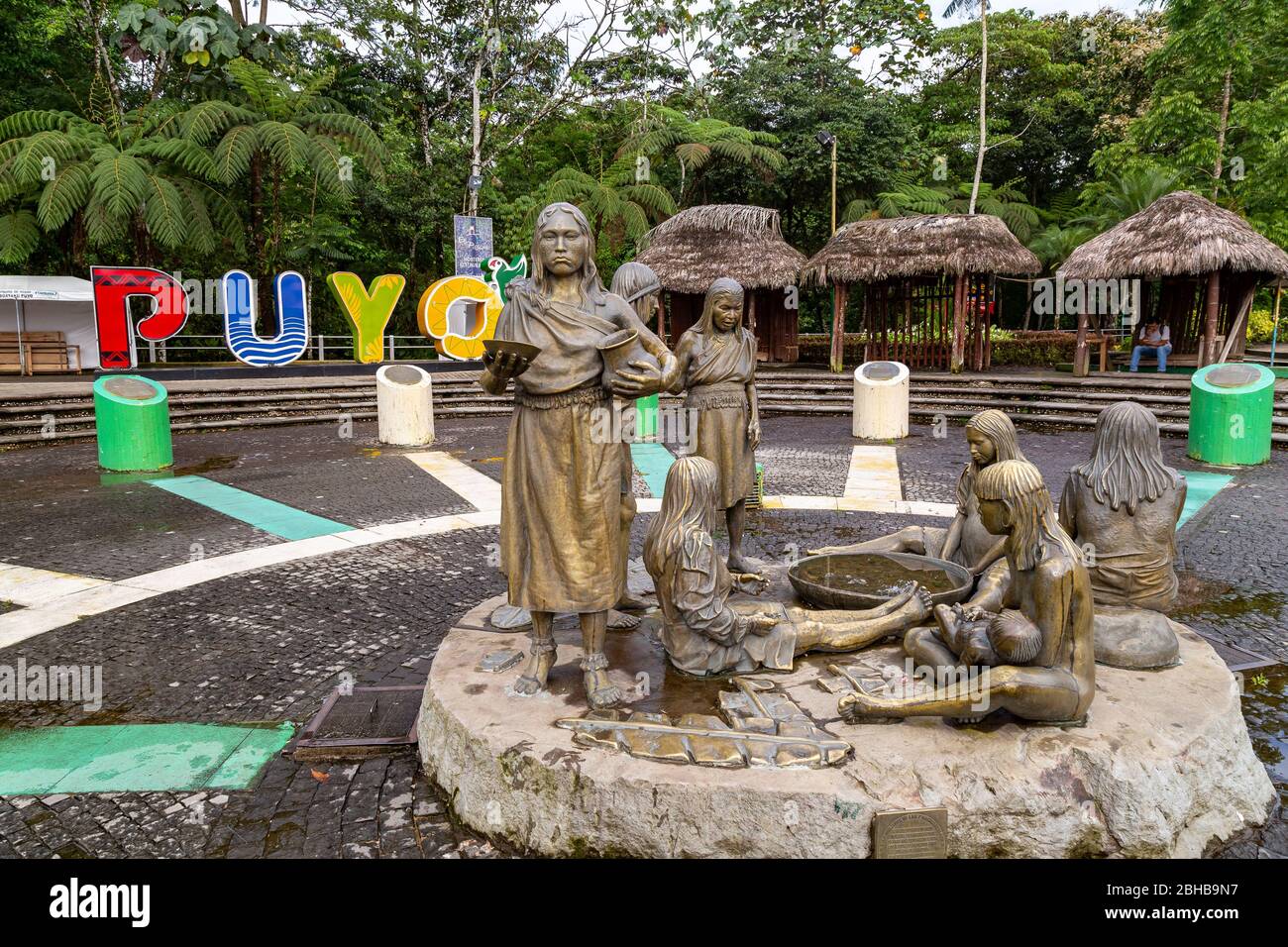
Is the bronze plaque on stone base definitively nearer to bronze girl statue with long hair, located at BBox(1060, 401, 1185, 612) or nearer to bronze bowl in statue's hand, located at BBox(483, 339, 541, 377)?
bronze girl statue with long hair, located at BBox(1060, 401, 1185, 612)

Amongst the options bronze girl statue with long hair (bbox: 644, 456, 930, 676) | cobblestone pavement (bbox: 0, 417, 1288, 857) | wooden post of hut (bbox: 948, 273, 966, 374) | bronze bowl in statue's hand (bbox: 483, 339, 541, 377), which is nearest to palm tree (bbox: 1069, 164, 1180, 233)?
wooden post of hut (bbox: 948, 273, 966, 374)

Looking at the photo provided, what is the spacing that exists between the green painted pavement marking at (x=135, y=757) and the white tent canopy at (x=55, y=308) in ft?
59.0

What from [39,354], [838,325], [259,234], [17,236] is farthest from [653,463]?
[17,236]

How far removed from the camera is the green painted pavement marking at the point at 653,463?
33.7 feet

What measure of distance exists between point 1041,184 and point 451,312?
2095cm

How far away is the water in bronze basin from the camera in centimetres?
436

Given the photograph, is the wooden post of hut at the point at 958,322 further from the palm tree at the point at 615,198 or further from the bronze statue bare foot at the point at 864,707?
the bronze statue bare foot at the point at 864,707

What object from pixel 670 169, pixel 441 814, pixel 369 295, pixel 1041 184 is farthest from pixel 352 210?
pixel 441 814

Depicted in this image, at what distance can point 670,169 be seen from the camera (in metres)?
25.8

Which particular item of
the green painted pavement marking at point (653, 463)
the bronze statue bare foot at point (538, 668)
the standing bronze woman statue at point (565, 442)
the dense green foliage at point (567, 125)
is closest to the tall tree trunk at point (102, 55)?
the dense green foliage at point (567, 125)

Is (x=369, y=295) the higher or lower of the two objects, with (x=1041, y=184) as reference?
lower

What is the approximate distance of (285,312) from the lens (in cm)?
1942

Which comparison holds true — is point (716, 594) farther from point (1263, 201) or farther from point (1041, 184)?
point (1041, 184)

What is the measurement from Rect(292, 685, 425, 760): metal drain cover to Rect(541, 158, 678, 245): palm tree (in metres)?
20.3
